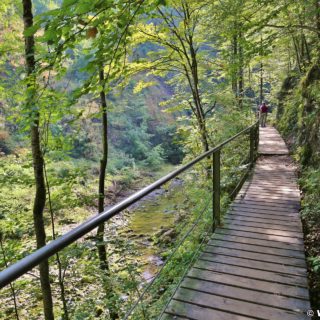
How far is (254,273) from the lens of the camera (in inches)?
113

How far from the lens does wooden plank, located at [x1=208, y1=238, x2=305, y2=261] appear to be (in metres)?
3.20

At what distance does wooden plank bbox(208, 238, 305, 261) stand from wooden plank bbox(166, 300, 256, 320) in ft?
3.77

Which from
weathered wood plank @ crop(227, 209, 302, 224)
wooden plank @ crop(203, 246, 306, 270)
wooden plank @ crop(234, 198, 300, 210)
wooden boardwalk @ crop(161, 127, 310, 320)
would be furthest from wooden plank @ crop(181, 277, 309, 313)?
wooden plank @ crop(234, 198, 300, 210)

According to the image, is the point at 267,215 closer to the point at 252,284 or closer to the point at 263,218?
the point at 263,218

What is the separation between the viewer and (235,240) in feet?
11.9

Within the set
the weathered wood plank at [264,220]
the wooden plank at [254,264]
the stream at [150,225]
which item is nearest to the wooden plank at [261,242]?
the wooden plank at [254,264]

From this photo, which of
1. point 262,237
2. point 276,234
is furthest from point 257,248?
point 276,234

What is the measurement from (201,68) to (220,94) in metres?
0.94

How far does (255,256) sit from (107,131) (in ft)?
23.3

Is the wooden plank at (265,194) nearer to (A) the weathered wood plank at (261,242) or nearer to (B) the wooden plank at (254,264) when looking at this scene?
(A) the weathered wood plank at (261,242)

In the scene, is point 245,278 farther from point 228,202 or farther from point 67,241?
point 228,202

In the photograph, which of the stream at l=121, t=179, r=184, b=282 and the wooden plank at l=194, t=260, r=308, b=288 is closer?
the wooden plank at l=194, t=260, r=308, b=288

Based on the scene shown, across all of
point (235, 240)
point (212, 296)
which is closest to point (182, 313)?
point (212, 296)

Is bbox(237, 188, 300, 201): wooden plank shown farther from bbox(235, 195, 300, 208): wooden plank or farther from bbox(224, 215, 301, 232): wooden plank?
bbox(224, 215, 301, 232): wooden plank
